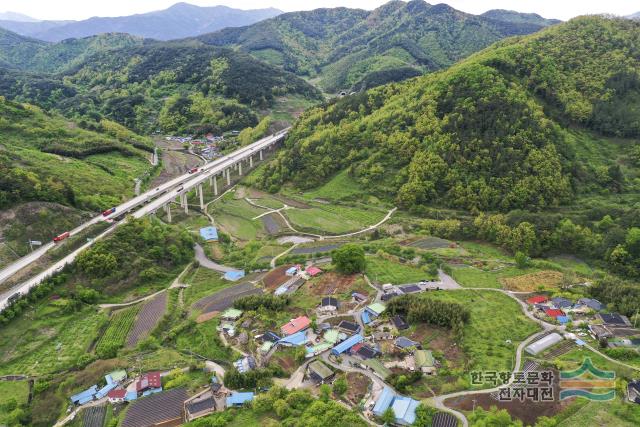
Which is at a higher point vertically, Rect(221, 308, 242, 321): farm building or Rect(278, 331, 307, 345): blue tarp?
Rect(278, 331, 307, 345): blue tarp

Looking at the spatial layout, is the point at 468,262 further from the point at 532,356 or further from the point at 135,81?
the point at 135,81

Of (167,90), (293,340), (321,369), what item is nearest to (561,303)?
(321,369)

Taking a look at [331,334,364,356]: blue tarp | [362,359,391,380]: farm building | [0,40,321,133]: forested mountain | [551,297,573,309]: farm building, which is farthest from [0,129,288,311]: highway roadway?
[551,297,573,309]: farm building

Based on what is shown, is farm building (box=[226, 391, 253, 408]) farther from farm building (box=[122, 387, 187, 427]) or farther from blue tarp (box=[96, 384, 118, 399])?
blue tarp (box=[96, 384, 118, 399])

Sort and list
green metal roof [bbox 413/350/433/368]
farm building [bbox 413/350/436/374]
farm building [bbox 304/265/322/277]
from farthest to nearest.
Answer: farm building [bbox 304/265/322/277] < green metal roof [bbox 413/350/433/368] < farm building [bbox 413/350/436/374]

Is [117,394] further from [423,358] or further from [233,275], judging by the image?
[423,358]

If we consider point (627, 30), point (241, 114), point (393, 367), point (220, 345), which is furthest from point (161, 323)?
point (627, 30)
